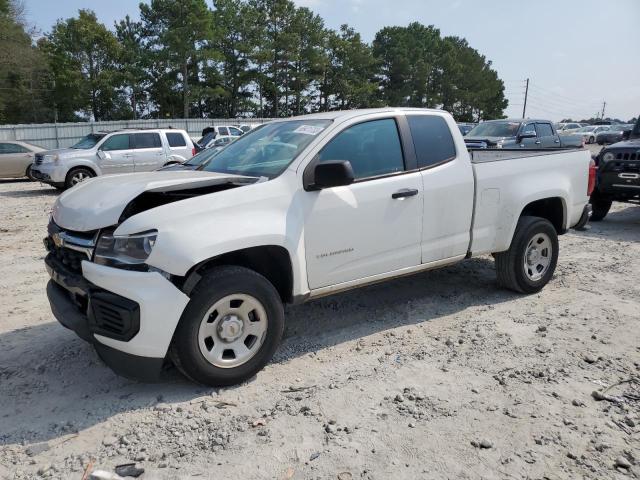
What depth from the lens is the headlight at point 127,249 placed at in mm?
3180

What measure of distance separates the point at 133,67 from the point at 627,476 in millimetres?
49543

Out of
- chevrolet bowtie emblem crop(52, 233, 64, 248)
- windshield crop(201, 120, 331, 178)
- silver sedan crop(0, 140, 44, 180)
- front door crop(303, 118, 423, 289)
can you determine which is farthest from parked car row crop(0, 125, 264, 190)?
chevrolet bowtie emblem crop(52, 233, 64, 248)

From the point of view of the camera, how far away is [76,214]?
3506 mm

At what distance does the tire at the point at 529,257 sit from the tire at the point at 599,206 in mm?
4758

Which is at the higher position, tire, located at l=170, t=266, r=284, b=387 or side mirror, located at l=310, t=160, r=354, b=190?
side mirror, located at l=310, t=160, r=354, b=190

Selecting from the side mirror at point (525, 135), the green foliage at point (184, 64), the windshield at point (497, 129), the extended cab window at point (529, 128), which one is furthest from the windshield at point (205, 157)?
the green foliage at point (184, 64)

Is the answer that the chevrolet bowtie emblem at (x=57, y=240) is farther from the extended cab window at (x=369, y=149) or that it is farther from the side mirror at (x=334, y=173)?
the extended cab window at (x=369, y=149)

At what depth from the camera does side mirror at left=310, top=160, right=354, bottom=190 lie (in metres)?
3.64

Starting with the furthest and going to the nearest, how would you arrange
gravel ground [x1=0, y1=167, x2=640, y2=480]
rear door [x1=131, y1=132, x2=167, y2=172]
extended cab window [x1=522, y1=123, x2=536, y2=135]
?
extended cab window [x1=522, y1=123, x2=536, y2=135] < rear door [x1=131, y1=132, x2=167, y2=172] < gravel ground [x1=0, y1=167, x2=640, y2=480]

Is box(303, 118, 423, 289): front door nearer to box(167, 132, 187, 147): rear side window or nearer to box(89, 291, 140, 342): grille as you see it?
box(89, 291, 140, 342): grille

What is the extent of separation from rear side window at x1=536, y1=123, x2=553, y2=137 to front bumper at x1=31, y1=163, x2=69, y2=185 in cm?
1317

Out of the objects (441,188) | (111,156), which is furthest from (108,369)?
(111,156)

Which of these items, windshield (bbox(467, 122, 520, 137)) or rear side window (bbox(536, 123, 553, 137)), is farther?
rear side window (bbox(536, 123, 553, 137))

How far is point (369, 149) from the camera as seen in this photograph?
4.25m
